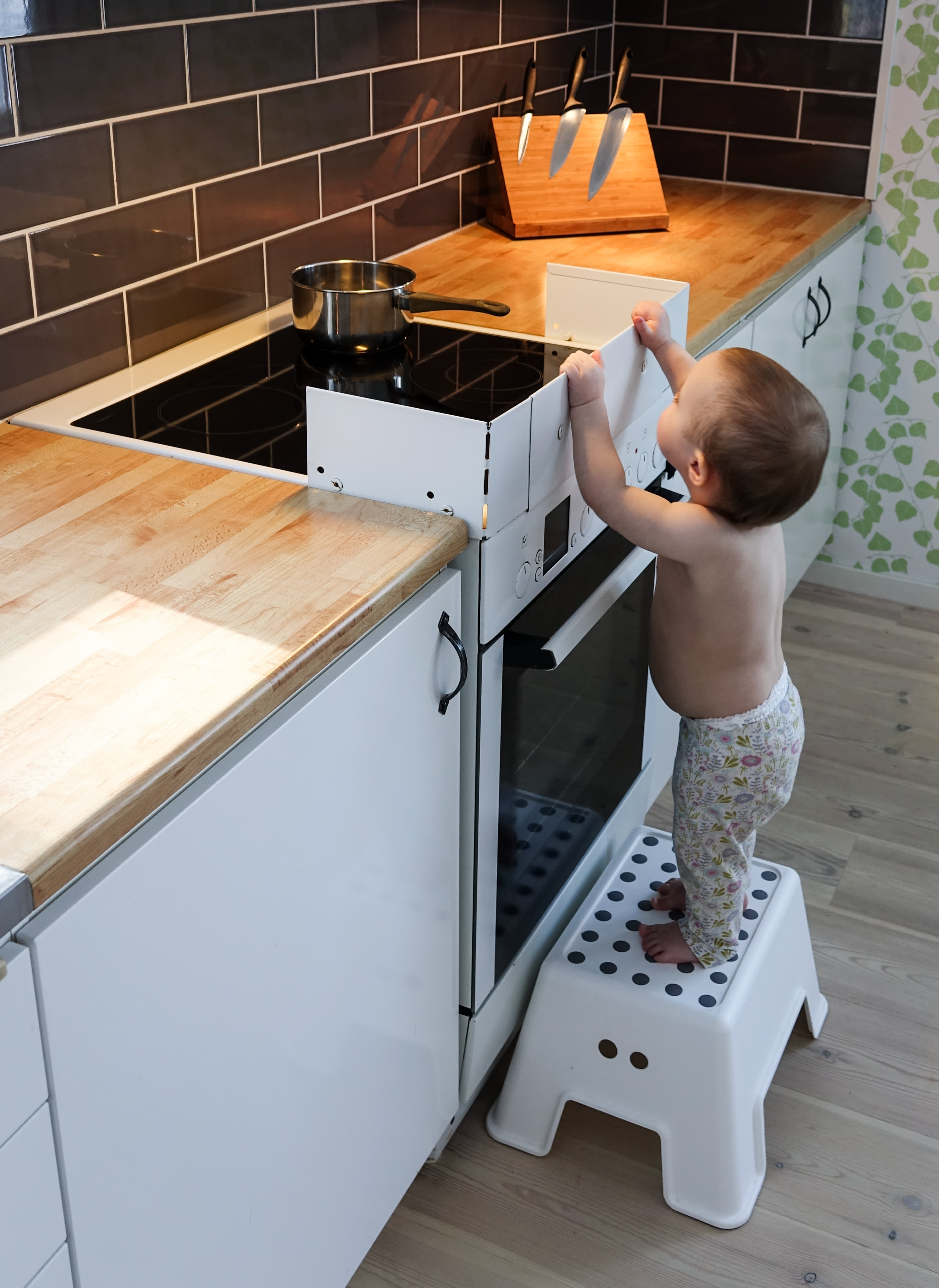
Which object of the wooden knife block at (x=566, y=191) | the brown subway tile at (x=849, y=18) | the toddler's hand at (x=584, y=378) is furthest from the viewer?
the brown subway tile at (x=849, y=18)

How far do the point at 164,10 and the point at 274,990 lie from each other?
1182mm

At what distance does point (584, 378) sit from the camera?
137cm

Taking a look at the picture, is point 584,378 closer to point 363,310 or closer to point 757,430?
point 757,430

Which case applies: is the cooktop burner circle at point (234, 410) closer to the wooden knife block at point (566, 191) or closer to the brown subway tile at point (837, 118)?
the wooden knife block at point (566, 191)

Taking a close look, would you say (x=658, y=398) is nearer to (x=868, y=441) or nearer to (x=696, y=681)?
(x=696, y=681)

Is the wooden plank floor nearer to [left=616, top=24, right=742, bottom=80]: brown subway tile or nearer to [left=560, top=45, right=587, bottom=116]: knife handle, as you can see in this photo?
[left=560, top=45, right=587, bottom=116]: knife handle

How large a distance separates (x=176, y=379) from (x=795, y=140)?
1727 millimetres

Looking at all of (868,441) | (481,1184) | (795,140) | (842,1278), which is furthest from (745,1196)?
(795,140)

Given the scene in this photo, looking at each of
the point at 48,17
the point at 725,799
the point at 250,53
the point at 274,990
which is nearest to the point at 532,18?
the point at 250,53

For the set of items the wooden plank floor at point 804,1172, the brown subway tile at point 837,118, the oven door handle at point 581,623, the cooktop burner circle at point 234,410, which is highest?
the brown subway tile at point 837,118

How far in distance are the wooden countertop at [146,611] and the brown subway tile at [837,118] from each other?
6.30 feet

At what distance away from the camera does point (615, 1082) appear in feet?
5.31

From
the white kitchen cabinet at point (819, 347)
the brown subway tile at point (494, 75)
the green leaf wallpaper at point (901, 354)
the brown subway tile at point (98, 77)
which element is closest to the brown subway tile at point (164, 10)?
the brown subway tile at point (98, 77)

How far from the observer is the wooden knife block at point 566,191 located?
235 centimetres
